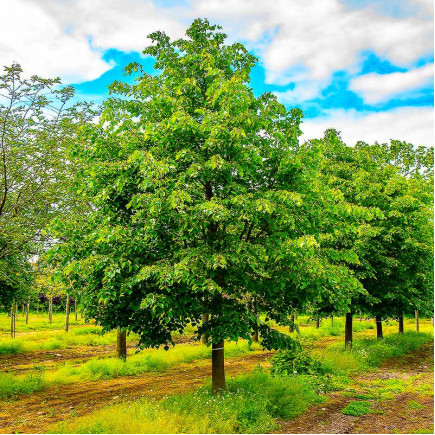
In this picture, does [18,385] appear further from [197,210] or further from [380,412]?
[380,412]

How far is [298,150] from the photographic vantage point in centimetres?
977

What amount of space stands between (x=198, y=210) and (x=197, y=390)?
20.0ft

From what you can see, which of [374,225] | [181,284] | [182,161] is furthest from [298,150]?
[374,225]

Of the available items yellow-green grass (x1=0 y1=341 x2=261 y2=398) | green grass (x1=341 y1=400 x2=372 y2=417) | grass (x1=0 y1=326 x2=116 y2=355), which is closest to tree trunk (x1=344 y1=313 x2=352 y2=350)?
yellow-green grass (x1=0 y1=341 x2=261 y2=398)

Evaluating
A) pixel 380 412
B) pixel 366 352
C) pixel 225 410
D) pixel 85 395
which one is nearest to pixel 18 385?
pixel 85 395

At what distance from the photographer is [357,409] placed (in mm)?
10531

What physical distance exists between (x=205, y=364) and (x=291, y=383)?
7.49 meters

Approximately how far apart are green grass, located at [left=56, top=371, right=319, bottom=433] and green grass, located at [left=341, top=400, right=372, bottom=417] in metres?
1.11

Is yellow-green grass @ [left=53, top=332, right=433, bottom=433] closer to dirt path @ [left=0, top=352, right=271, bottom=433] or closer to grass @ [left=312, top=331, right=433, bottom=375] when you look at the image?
dirt path @ [left=0, top=352, right=271, bottom=433]

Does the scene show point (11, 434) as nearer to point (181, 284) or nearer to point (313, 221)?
point (181, 284)

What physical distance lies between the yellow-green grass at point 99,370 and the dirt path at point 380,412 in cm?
287

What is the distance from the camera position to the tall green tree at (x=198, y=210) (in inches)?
328

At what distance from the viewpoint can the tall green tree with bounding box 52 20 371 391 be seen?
8320 millimetres

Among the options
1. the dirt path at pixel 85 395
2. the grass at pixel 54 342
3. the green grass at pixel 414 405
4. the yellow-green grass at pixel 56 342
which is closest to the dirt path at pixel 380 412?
the green grass at pixel 414 405
